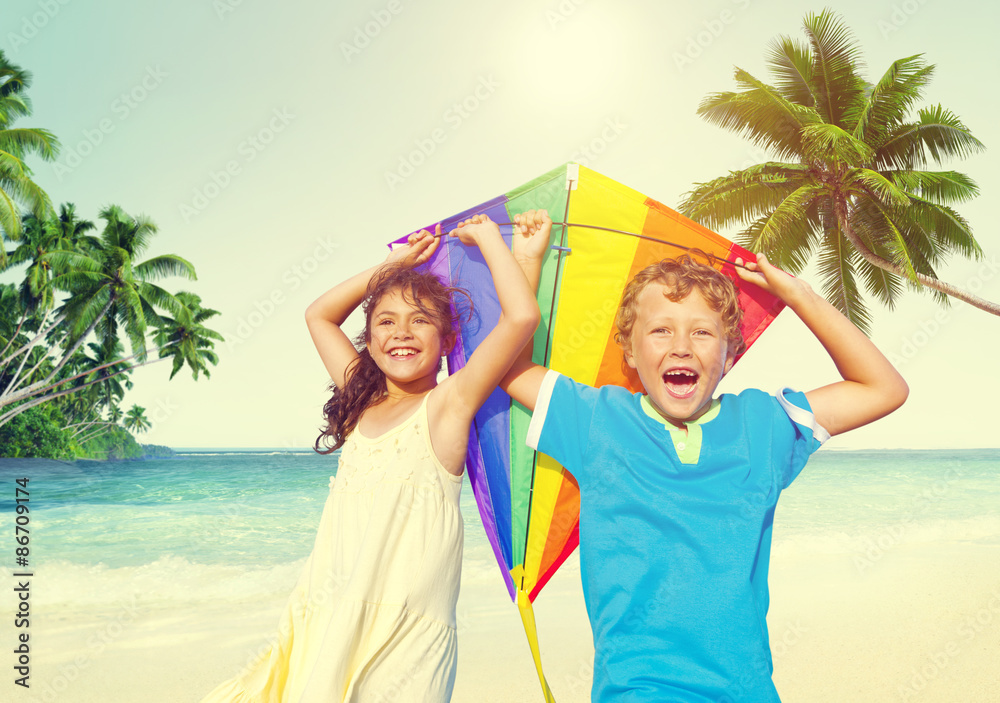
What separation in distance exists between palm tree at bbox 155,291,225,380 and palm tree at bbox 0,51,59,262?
34.3 ft

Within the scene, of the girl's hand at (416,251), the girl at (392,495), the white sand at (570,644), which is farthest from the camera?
the white sand at (570,644)

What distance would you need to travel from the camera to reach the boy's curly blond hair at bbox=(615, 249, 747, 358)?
7.94 ft

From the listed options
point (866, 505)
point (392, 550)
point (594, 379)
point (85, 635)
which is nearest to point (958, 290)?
point (866, 505)

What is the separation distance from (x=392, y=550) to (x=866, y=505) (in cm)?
2547

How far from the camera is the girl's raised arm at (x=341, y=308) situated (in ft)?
9.38

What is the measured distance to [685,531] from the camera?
7.03 feet

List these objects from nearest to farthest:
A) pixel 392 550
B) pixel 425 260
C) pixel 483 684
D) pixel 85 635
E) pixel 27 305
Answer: pixel 392 550, pixel 425 260, pixel 483 684, pixel 85 635, pixel 27 305

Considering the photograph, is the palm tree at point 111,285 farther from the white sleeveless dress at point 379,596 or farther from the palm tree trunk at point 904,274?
the white sleeveless dress at point 379,596

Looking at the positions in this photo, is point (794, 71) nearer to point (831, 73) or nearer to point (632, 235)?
point (831, 73)

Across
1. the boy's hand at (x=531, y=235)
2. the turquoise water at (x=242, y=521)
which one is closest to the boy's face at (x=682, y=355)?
the boy's hand at (x=531, y=235)

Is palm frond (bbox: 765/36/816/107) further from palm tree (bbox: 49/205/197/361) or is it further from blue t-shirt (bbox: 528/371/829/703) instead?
palm tree (bbox: 49/205/197/361)

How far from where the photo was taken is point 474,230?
2.74 m

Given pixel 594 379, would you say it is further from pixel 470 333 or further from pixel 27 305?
pixel 27 305

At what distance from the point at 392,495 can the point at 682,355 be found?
1128mm
